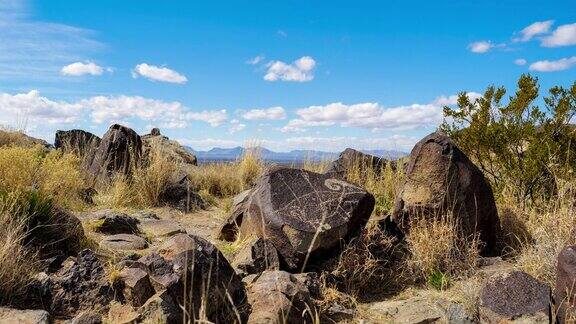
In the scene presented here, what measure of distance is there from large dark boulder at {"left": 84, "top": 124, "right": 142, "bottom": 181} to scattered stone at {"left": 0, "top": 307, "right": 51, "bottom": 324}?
7.73 m

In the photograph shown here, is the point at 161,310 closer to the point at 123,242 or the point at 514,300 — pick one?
the point at 123,242

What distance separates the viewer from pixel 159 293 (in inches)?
198

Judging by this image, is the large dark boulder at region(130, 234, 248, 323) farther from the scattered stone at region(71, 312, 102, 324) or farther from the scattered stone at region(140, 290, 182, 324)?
the scattered stone at region(71, 312, 102, 324)

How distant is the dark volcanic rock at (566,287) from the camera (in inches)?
195

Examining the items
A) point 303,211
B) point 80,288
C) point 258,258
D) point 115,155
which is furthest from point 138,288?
point 115,155

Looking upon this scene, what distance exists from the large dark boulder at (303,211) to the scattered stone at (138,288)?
1532 mm

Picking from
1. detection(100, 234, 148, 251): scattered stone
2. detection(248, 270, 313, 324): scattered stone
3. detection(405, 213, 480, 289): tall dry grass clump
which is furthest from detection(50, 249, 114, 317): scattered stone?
detection(405, 213, 480, 289): tall dry grass clump

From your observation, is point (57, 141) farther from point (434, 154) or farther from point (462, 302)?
point (462, 302)

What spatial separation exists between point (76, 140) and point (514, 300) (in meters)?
14.2

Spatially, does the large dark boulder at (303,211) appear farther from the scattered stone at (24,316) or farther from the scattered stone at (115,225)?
the scattered stone at (24,316)

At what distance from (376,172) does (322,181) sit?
583cm

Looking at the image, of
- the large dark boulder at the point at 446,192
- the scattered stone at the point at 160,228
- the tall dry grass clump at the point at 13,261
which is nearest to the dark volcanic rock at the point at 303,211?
the large dark boulder at the point at 446,192

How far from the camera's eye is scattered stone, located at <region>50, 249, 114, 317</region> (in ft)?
17.8

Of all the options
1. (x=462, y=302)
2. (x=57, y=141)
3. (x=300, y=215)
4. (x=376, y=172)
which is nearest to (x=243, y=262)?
(x=300, y=215)
